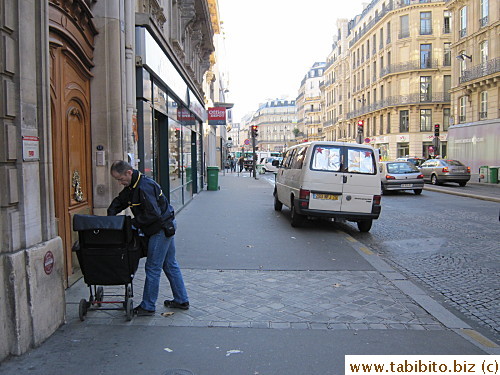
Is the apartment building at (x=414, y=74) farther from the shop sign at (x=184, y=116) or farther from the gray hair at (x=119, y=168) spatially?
the gray hair at (x=119, y=168)

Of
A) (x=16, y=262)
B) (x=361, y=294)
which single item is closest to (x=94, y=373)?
(x=16, y=262)

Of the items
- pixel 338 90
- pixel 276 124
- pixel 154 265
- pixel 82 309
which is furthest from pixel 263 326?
pixel 276 124

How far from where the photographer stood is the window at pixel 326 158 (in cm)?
1002

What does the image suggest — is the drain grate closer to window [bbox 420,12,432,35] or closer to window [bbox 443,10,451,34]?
window [bbox 420,12,432,35]

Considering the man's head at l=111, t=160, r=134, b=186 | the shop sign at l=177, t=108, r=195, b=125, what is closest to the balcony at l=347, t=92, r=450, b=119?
the shop sign at l=177, t=108, r=195, b=125

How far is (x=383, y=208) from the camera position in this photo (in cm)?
1491

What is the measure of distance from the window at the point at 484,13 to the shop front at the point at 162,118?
26143 mm

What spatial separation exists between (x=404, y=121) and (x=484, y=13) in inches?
864

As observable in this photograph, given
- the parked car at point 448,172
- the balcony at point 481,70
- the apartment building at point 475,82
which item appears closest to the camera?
the parked car at point 448,172

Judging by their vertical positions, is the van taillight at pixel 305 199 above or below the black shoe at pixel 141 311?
above

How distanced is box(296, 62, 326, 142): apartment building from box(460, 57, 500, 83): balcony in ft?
204

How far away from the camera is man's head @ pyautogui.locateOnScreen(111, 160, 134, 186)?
4.43 meters

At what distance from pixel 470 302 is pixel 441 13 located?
185ft

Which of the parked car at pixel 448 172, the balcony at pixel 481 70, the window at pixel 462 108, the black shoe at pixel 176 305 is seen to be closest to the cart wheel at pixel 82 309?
the black shoe at pixel 176 305
